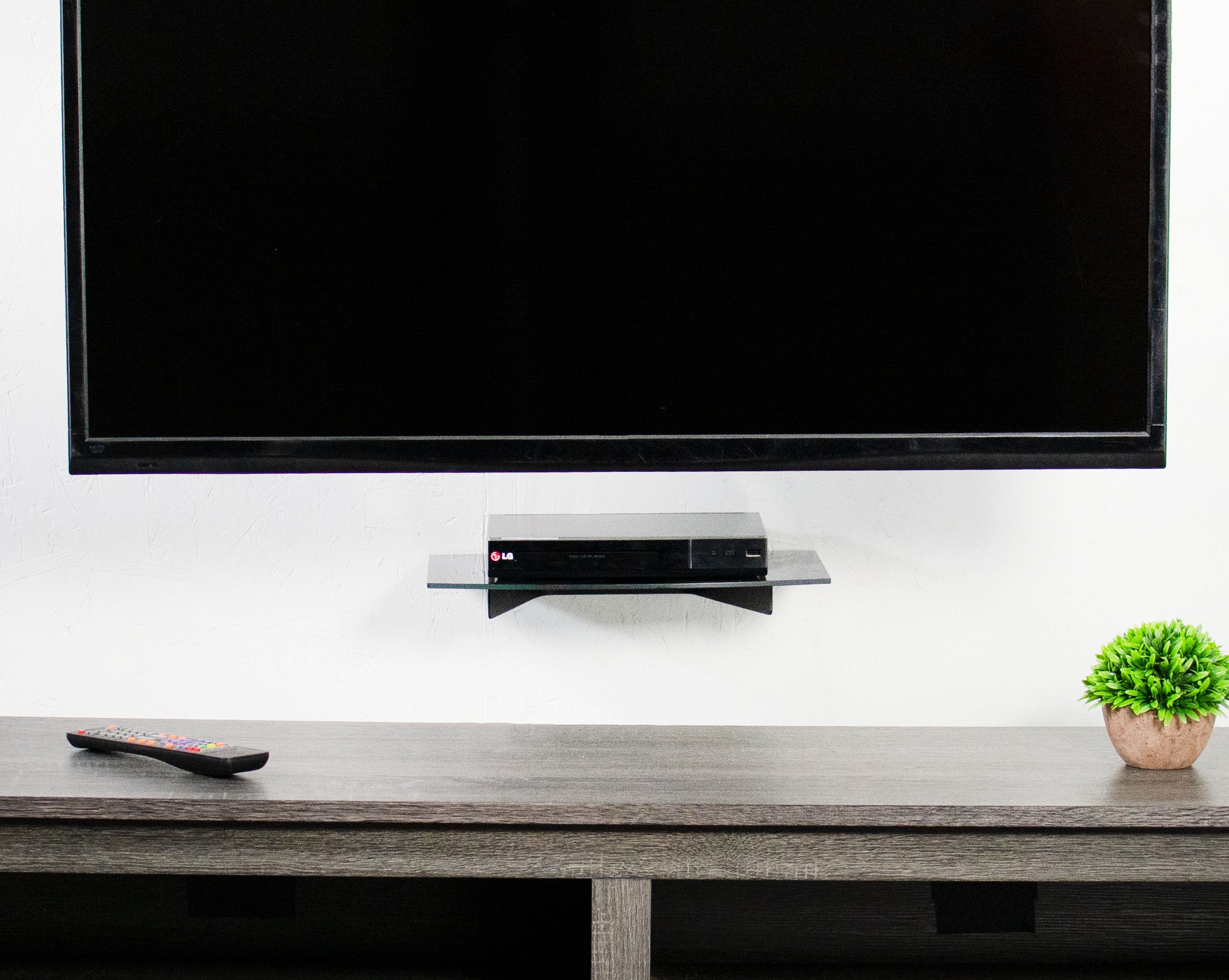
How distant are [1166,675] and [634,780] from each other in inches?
19.1

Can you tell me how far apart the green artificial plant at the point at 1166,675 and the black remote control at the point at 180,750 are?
767 mm

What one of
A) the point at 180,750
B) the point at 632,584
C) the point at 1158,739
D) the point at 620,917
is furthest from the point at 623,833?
the point at 1158,739

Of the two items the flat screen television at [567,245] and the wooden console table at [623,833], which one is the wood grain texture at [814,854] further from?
the flat screen television at [567,245]

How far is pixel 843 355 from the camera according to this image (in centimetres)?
103

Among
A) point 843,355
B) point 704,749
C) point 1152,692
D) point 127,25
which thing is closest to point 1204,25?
point 843,355

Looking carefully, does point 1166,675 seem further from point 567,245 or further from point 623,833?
point 567,245

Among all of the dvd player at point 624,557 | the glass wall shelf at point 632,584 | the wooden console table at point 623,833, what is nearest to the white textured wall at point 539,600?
the glass wall shelf at point 632,584

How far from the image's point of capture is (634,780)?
901 mm

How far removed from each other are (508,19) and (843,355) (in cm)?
46

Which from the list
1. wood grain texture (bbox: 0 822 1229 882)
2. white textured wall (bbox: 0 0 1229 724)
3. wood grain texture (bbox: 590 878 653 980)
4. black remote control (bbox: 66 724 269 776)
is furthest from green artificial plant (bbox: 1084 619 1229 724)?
black remote control (bbox: 66 724 269 776)

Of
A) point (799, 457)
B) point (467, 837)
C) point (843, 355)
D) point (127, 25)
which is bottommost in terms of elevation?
point (467, 837)

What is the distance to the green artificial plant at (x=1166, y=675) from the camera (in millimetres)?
926

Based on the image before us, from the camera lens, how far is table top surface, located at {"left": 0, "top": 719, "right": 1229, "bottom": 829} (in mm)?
818

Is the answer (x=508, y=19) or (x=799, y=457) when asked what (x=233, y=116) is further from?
(x=799, y=457)
